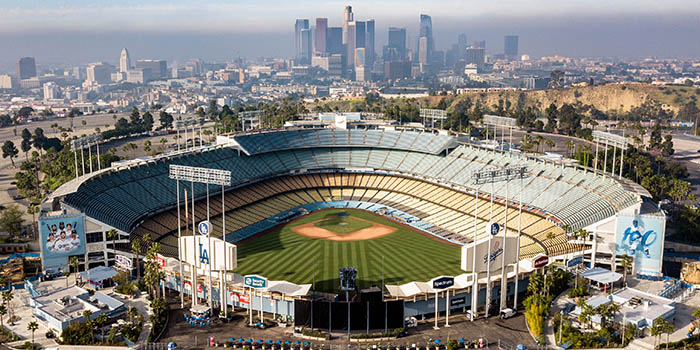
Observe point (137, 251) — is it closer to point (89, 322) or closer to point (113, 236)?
point (113, 236)

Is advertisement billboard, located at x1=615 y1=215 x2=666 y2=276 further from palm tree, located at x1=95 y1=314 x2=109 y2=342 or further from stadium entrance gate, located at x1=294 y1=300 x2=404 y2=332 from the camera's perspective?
palm tree, located at x1=95 y1=314 x2=109 y2=342

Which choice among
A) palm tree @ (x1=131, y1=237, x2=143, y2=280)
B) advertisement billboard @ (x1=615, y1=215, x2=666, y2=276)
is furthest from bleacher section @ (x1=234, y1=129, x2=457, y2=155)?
advertisement billboard @ (x1=615, y1=215, x2=666, y2=276)

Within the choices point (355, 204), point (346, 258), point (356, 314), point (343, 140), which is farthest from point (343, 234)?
point (356, 314)

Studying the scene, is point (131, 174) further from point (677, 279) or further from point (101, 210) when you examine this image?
point (677, 279)

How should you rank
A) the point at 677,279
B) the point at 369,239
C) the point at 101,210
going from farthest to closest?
the point at 369,239 → the point at 101,210 → the point at 677,279

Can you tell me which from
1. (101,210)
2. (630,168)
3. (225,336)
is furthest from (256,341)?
(630,168)

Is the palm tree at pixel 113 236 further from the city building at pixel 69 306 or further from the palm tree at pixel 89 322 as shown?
the palm tree at pixel 89 322

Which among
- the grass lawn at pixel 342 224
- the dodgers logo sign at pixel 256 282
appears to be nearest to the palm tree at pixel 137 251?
the dodgers logo sign at pixel 256 282
